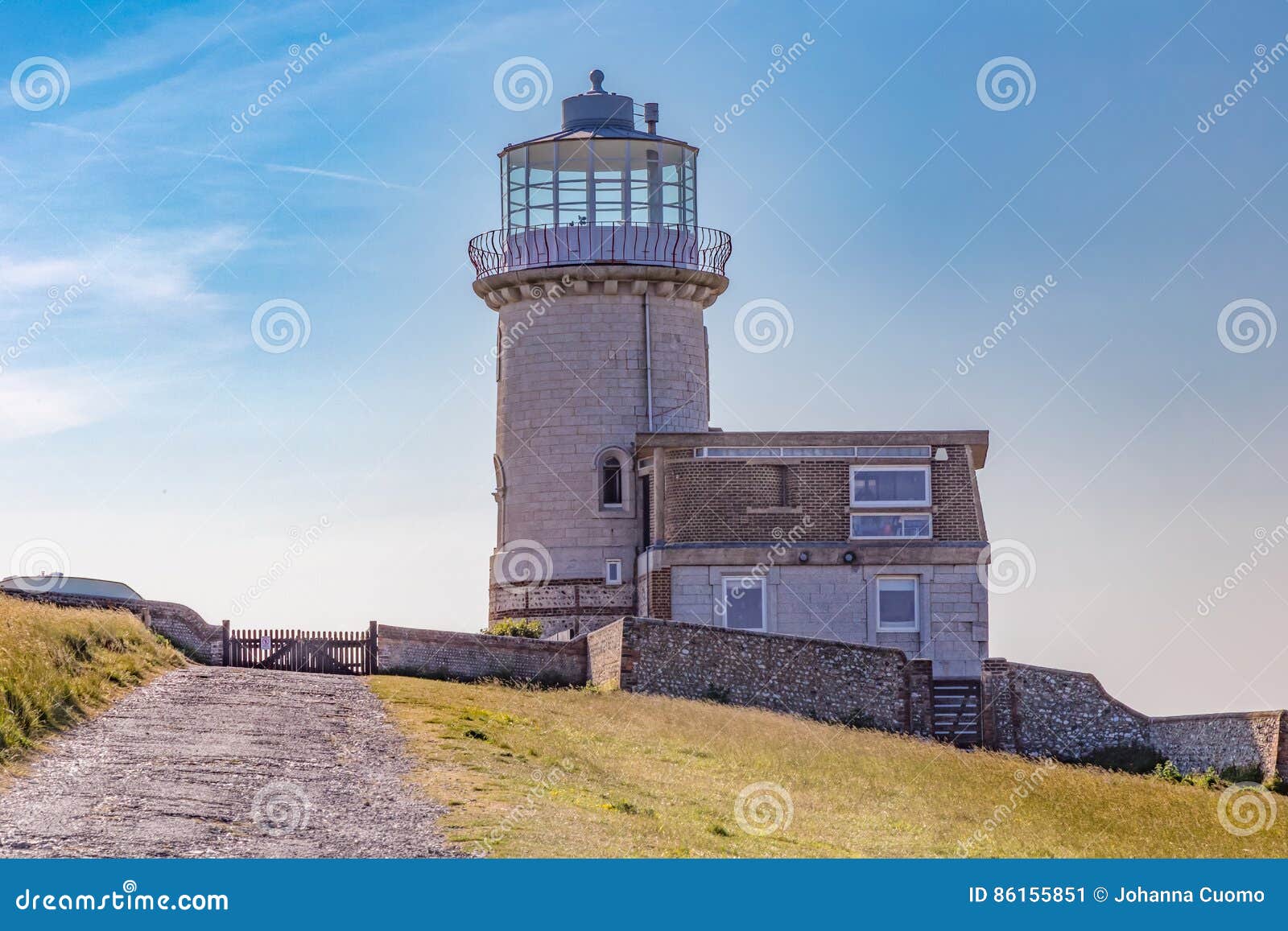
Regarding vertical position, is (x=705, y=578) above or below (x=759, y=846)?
above

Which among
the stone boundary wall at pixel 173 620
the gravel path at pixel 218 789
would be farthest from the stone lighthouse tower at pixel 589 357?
the gravel path at pixel 218 789

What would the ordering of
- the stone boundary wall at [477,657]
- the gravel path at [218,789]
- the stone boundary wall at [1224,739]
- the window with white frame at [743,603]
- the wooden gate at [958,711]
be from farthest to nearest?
the window with white frame at [743,603]
the wooden gate at [958,711]
the stone boundary wall at [477,657]
the stone boundary wall at [1224,739]
the gravel path at [218,789]

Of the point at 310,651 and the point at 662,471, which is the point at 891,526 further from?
the point at 310,651

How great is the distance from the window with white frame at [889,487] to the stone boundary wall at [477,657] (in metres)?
6.70

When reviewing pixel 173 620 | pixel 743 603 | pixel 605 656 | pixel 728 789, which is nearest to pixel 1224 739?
pixel 743 603

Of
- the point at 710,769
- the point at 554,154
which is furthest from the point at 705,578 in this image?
the point at 710,769

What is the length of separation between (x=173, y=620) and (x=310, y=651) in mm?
2769

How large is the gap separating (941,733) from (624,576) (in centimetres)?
835

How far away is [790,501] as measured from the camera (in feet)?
131

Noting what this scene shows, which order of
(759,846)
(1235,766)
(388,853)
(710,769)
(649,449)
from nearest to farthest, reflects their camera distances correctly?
(388,853) → (759,846) → (710,769) → (1235,766) → (649,449)

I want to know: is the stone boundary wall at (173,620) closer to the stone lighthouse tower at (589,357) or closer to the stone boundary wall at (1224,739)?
the stone lighthouse tower at (589,357)

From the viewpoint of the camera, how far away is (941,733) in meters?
37.3

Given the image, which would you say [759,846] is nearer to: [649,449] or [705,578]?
[705,578]

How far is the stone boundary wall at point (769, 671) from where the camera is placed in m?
34.7
